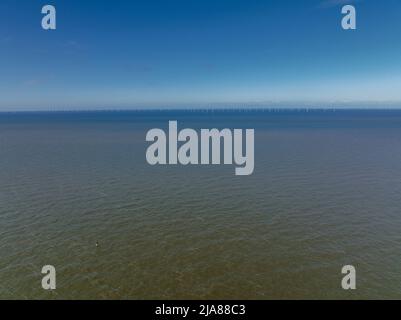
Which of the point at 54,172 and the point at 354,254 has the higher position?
the point at 54,172

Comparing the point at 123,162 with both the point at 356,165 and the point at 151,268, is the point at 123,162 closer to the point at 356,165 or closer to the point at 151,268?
the point at 151,268
